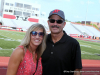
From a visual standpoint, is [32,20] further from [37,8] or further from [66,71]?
[66,71]

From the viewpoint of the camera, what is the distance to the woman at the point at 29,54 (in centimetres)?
238

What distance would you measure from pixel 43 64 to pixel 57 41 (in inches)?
20.3

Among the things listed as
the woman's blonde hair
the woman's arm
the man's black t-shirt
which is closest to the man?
the man's black t-shirt

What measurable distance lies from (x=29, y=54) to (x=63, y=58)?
2.08 ft

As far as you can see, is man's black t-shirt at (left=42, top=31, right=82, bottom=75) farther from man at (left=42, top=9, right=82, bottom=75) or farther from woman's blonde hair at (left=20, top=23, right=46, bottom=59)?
woman's blonde hair at (left=20, top=23, right=46, bottom=59)

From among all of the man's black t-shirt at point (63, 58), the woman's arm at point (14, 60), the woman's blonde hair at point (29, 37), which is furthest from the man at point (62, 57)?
the woman's arm at point (14, 60)

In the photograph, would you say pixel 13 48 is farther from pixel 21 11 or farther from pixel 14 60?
pixel 21 11

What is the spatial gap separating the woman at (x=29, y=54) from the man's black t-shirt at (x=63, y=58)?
0.21 metres

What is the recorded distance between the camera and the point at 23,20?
174 feet

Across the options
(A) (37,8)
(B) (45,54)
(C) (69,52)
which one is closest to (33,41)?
(B) (45,54)

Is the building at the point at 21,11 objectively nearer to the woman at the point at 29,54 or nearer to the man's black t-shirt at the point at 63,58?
the woman at the point at 29,54

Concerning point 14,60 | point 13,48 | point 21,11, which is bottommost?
point 13,48

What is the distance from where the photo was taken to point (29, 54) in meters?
2.57

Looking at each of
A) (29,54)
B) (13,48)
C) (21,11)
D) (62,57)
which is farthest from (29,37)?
(21,11)
